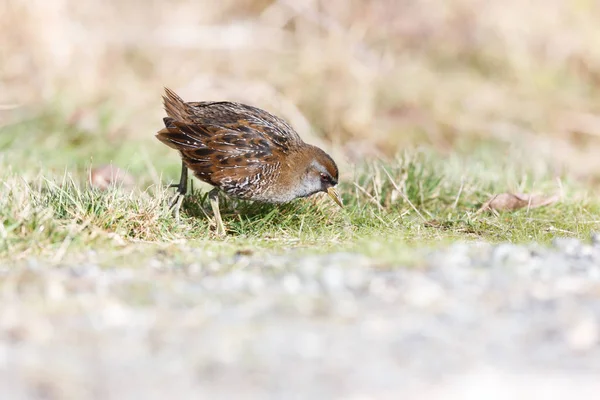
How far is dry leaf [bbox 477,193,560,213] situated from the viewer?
7340 mm

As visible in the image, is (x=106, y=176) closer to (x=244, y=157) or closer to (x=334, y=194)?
(x=244, y=157)

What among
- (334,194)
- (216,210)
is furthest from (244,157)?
(334,194)

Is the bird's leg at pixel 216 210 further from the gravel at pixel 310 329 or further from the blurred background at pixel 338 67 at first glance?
the blurred background at pixel 338 67

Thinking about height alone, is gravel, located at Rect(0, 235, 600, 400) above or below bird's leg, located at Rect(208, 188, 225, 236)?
above

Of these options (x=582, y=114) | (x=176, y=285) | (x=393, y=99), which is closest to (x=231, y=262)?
(x=176, y=285)

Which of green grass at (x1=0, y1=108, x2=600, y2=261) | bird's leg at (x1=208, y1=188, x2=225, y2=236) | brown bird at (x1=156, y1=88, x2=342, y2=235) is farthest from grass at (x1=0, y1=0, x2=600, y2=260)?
brown bird at (x1=156, y1=88, x2=342, y2=235)

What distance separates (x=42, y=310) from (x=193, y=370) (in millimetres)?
909

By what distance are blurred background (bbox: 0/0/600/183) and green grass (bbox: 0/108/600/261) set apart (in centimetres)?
123

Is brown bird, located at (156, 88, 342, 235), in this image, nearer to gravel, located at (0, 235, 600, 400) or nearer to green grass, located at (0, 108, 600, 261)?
green grass, located at (0, 108, 600, 261)

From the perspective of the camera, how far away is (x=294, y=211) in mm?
6848

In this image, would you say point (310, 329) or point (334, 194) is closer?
point (310, 329)

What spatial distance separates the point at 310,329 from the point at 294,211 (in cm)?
312

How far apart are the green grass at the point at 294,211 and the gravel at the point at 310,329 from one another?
52 cm

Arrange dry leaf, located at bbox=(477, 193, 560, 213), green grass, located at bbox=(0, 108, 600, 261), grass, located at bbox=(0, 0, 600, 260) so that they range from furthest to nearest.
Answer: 1. dry leaf, located at bbox=(477, 193, 560, 213)
2. grass, located at bbox=(0, 0, 600, 260)
3. green grass, located at bbox=(0, 108, 600, 261)
